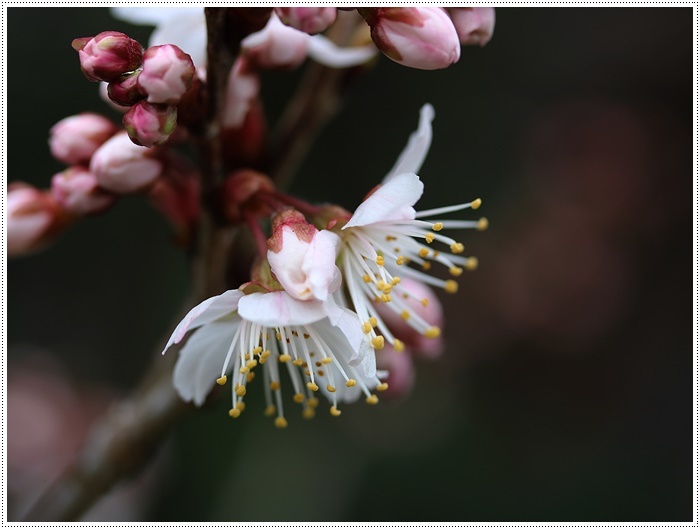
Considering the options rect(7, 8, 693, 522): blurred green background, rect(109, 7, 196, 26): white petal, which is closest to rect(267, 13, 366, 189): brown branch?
rect(109, 7, 196, 26): white petal

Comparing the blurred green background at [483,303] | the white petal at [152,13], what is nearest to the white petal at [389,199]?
the white petal at [152,13]

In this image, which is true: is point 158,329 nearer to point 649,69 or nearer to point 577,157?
point 577,157

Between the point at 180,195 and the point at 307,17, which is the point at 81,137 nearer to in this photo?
the point at 180,195

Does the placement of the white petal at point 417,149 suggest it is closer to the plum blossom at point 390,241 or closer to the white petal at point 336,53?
the plum blossom at point 390,241

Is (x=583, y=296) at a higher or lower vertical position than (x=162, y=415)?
lower

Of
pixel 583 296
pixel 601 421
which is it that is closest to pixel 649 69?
pixel 583 296

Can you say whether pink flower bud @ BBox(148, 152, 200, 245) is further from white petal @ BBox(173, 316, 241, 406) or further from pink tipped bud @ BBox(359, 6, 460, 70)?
pink tipped bud @ BBox(359, 6, 460, 70)

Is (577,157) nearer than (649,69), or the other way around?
(577,157)

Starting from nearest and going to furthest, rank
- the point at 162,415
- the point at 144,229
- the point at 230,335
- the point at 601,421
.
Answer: the point at 230,335
the point at 162,415
the point at 601,421
the point at 144,229
